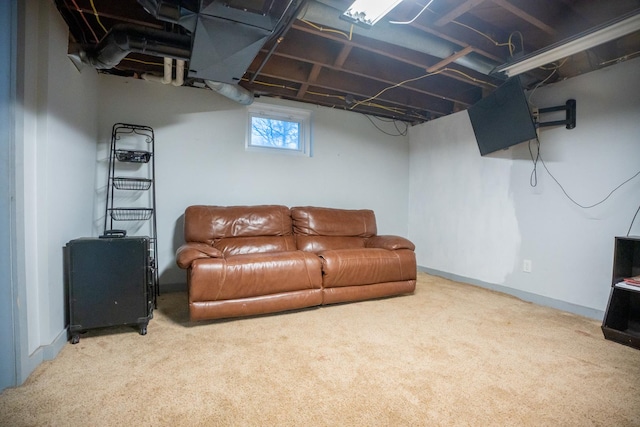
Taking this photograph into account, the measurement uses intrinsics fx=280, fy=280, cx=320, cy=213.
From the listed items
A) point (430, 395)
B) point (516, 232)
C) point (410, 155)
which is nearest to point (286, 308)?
point (430, 395)

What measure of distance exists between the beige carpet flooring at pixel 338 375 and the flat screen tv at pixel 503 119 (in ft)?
5.52

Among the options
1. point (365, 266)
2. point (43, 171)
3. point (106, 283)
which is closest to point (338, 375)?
point (365, 266)

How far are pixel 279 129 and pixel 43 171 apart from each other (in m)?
2.39

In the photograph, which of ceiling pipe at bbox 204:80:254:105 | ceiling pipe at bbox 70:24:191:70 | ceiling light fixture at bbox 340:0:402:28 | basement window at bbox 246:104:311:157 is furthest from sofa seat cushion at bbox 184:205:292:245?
ceiling light fixture at bbox 340:0:402:28

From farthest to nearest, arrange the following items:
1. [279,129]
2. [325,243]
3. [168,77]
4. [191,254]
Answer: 1. [279,129]
2. [325,243]
3. [168,77]
4. [191,254]

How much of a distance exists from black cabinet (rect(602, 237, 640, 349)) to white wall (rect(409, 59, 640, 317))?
7.9 inches

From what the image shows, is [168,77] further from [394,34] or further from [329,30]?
[394,34]

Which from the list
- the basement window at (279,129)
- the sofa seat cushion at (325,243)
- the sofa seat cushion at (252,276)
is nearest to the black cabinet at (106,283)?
the sofa seat cushion at (252,276)

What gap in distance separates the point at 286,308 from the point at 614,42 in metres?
3.39

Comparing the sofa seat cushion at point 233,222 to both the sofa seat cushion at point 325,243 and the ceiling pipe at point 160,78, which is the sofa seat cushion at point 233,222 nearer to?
the sofa seat cushion at point 325,243

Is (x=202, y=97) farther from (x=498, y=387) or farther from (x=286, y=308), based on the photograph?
(x=498, y=387)

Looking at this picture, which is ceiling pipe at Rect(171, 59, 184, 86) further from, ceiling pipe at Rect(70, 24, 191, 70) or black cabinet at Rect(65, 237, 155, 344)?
black cabinet at Rect(65, 237, 155, 344)

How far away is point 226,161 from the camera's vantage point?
3.22 m

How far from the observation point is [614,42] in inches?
88.0
